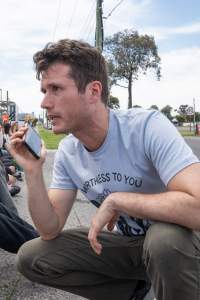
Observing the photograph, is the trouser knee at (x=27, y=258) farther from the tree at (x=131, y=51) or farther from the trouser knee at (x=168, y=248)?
the tree at (x=131, y=51)

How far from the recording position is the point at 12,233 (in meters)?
3.56

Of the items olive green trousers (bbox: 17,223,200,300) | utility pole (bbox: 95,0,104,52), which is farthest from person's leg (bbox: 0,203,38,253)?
utility pole (bbox: 95,0,104,52)

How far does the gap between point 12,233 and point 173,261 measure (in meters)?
1.42

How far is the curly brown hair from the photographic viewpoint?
110 inches

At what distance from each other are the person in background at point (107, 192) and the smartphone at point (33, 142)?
4cm

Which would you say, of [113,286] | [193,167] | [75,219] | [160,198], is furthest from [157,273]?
[75,219]

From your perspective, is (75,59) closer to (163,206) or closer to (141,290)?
(163,206)

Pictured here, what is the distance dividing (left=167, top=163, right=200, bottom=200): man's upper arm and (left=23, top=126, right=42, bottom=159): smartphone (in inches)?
27.5

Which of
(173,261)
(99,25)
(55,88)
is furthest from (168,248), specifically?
(99,25)

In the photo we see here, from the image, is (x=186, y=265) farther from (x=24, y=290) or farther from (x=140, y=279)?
(x=24, y=290)

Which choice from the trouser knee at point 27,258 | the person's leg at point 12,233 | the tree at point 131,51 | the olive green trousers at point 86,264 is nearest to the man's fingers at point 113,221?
the olive green trousers at point 86,264

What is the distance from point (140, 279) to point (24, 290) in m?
0.85

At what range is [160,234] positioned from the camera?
250cm

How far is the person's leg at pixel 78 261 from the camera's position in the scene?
3.00 m
